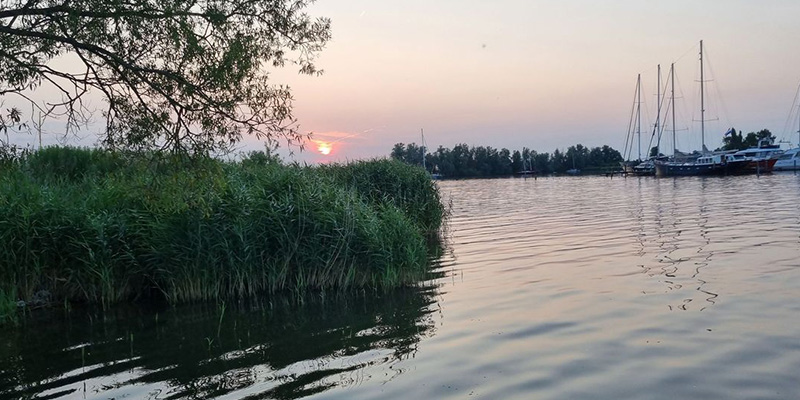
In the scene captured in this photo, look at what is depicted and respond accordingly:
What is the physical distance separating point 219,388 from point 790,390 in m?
7.13

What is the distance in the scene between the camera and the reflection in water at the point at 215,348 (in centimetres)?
859

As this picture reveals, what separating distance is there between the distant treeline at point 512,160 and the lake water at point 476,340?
13715cm

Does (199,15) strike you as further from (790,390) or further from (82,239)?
(790,390)

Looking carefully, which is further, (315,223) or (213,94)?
(315,223)

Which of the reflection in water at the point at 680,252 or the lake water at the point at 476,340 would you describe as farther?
the reflection in water at the point at 680,252

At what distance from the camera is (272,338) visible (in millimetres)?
10969

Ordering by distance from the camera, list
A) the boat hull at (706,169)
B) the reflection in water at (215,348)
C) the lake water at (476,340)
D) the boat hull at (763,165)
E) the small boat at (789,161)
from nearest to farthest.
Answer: the lake water at (476,340)
the reflection in water at (215,348)
the boat hull at (706,169)
the boat hull at (763,165)
the small boat at (789,161)

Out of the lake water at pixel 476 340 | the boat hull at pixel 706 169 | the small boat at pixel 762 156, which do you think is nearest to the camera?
the lake water at pixel 476 340

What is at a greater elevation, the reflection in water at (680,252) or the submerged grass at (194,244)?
the submerged grass at (194,244)

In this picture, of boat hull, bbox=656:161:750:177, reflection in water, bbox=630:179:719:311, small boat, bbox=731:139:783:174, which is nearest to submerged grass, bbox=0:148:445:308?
reflection in water, bbox=630:179:719:311

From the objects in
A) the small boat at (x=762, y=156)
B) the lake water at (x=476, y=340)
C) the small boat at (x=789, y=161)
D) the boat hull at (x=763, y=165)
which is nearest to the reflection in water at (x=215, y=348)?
the lake water at (x=476, y=340)

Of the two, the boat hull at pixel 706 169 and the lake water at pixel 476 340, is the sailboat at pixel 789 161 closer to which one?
the boat hull at pixel 706 169

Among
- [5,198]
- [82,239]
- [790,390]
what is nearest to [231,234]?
[82,239]

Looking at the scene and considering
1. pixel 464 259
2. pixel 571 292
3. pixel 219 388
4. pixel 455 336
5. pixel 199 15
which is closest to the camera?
pixel 219 388
